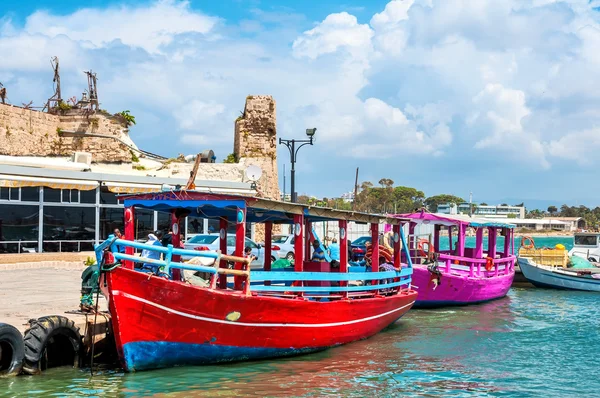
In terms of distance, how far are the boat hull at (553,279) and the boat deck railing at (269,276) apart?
12768 millimetres

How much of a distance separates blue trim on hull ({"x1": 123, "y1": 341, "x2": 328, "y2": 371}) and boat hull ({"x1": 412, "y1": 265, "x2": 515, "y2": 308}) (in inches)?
352

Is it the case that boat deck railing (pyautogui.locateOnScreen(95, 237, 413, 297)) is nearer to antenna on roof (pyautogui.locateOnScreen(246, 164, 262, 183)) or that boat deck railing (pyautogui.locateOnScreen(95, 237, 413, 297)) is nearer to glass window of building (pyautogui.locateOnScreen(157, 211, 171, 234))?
antenna on roof (pyautogui.locateOnScreen(246, 164, 262, 183))

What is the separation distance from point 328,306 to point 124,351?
13.5 ft

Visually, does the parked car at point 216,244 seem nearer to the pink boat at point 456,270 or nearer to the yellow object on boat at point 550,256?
the pink boat at point 456,270

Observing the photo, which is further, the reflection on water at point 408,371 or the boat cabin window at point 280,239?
the boat cabin window at point 280,239

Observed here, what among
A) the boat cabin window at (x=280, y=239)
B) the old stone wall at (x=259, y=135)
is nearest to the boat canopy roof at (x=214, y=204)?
the boat cabin window at (x=280, y=239)

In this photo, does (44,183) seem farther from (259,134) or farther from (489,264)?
(489,264)

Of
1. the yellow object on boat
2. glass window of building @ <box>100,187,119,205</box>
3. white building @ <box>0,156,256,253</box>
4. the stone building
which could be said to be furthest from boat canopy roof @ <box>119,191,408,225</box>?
the yellow object on boat

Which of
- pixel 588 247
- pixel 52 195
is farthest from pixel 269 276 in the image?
pixel 588 247

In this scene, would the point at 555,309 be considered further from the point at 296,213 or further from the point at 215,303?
the point at 215,303

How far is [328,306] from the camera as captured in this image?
13.5 meters

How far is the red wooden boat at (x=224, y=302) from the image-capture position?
1094 centimetres

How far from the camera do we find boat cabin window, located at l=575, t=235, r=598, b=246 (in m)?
34.7

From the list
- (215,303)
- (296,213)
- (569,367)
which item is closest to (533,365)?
(569,367)
